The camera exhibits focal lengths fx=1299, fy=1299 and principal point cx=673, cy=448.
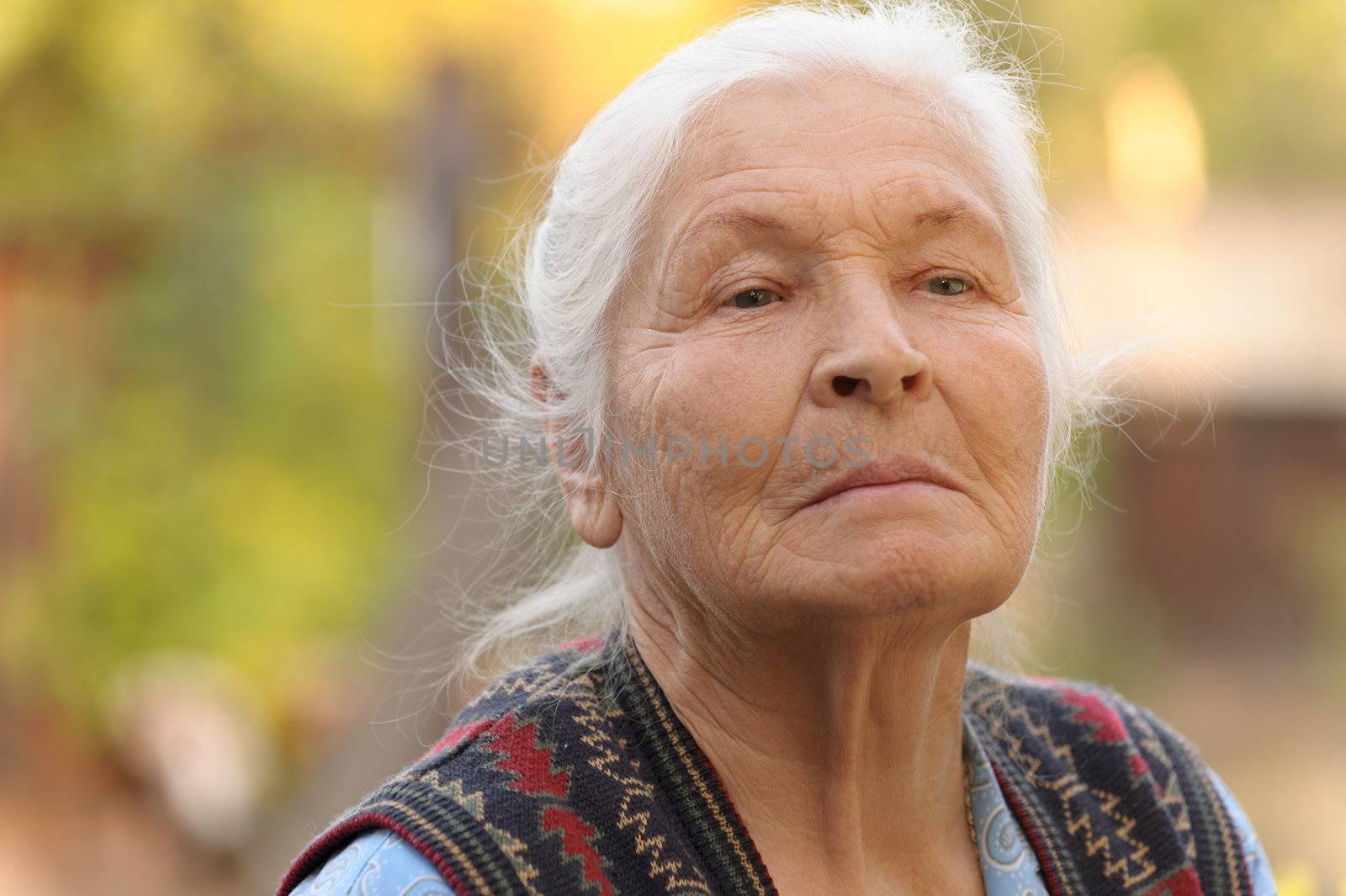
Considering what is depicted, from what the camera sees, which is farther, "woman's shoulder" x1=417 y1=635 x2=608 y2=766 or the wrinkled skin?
"woman's shoulder" x1=417 y1=635 x2=608 y2=766

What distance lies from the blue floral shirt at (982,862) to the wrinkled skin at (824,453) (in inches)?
2.3

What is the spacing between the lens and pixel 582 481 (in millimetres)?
2078

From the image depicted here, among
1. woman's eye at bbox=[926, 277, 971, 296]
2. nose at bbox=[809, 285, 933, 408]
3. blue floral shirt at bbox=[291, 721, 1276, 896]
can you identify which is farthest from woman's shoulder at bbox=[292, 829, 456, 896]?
woman's eye at bbox=[926, 277, 971, 296]

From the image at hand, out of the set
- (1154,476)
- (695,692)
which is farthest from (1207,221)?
(695,692)

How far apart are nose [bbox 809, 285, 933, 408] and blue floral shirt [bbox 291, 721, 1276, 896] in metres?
0.71

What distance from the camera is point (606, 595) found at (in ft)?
7.56

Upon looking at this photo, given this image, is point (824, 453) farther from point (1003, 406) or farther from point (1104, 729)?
point (1104, 729)

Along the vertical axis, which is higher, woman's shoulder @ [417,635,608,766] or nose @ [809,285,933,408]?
nose @ [809,285,933,408]

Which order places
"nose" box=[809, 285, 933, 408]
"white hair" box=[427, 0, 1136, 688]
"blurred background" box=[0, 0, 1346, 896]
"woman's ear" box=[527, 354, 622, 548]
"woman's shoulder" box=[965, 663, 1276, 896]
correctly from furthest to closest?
"blurred background" box=[0, 0, 1346, 896] < "woman's shoulder" box=[965, 663, 1276, 896] < "woman's ear" box=[527, 354, 622, 548] < "white hair" box=[427, 0, 1136, 688] < "nose" box=[809, 285, 933, 408]

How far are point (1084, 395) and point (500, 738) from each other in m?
1.22

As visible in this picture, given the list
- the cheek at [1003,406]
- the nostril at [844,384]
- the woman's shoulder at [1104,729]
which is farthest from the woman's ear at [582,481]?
the woman's shoulder at [1104,729]

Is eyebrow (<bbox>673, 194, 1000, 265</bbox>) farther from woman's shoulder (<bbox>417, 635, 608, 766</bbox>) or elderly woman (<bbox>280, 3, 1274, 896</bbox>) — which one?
woman's shoulder (<bbox>417, 635, 608, 766</bbox>)

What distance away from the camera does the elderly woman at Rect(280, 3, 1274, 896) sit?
1690mm

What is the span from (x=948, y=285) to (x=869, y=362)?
11.3 inches
